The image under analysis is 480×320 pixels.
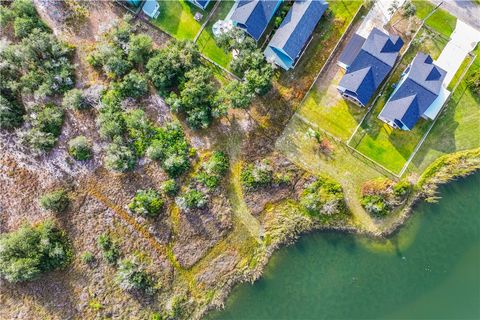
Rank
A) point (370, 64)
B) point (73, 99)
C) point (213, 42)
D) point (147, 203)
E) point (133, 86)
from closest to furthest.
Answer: point (370, 64)
point (73, 99)
point (147, 203)
point (133, 86)
point (213, 42)

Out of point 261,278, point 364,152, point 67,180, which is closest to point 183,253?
point 261,278

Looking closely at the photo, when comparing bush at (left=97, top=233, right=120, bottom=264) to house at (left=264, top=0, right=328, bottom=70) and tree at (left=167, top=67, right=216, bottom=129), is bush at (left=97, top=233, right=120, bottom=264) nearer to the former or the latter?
tree at (left=167, top=67, right=216, bottom=129)

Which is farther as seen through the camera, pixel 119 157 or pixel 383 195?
pixel 119 157

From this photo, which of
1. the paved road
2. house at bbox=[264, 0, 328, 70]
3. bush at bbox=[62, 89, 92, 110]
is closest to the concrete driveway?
the paved road

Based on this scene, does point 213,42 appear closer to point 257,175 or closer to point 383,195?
point 257,175

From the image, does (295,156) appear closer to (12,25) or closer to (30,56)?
(30,56)

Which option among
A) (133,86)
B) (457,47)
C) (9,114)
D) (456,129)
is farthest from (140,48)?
(456,129)

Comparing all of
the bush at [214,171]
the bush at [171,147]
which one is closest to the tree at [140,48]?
the bush at [171,147]
